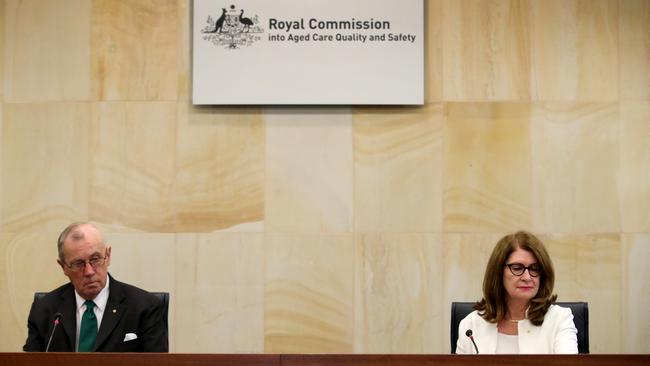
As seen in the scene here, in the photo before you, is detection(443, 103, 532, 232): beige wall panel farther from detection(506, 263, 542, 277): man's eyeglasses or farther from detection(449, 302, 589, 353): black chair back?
detection(506, 263, 542, 277): man's eyeglasses

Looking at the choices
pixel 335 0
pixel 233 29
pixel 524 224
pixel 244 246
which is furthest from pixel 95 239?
pixel 524 224

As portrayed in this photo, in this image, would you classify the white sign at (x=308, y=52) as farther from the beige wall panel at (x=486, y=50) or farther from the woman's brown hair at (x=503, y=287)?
the woman's brown hair at (x=503, y=287)

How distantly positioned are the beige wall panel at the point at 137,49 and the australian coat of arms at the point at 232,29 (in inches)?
8.0

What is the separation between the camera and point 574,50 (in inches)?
234

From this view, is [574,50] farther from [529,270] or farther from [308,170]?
[529,270]

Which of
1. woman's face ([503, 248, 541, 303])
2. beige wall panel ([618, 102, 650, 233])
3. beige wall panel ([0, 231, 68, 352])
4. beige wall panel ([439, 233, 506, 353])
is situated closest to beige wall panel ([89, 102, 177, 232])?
beige wall panel ([0, 231, 68, 352])

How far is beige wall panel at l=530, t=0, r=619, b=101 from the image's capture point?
593cm

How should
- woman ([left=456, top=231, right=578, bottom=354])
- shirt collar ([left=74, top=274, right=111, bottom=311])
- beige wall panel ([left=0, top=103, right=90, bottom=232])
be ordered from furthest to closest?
beige wall panel ([left=0, top=103, right=90, bottom=232]) → shirt collar ([left=74, top=274, right=111, bottom=311]) → woman ([left=456, top=231, right=578, bottom=354])

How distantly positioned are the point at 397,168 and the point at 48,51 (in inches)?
98.8

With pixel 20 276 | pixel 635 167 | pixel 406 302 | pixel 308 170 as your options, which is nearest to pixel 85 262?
pixel 20 276

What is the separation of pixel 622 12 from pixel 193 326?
3585 millimetres

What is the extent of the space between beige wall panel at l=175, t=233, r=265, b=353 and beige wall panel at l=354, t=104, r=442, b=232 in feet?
2.56

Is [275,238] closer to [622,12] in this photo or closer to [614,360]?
[622,12]

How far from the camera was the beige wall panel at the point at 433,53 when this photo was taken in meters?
5.93
